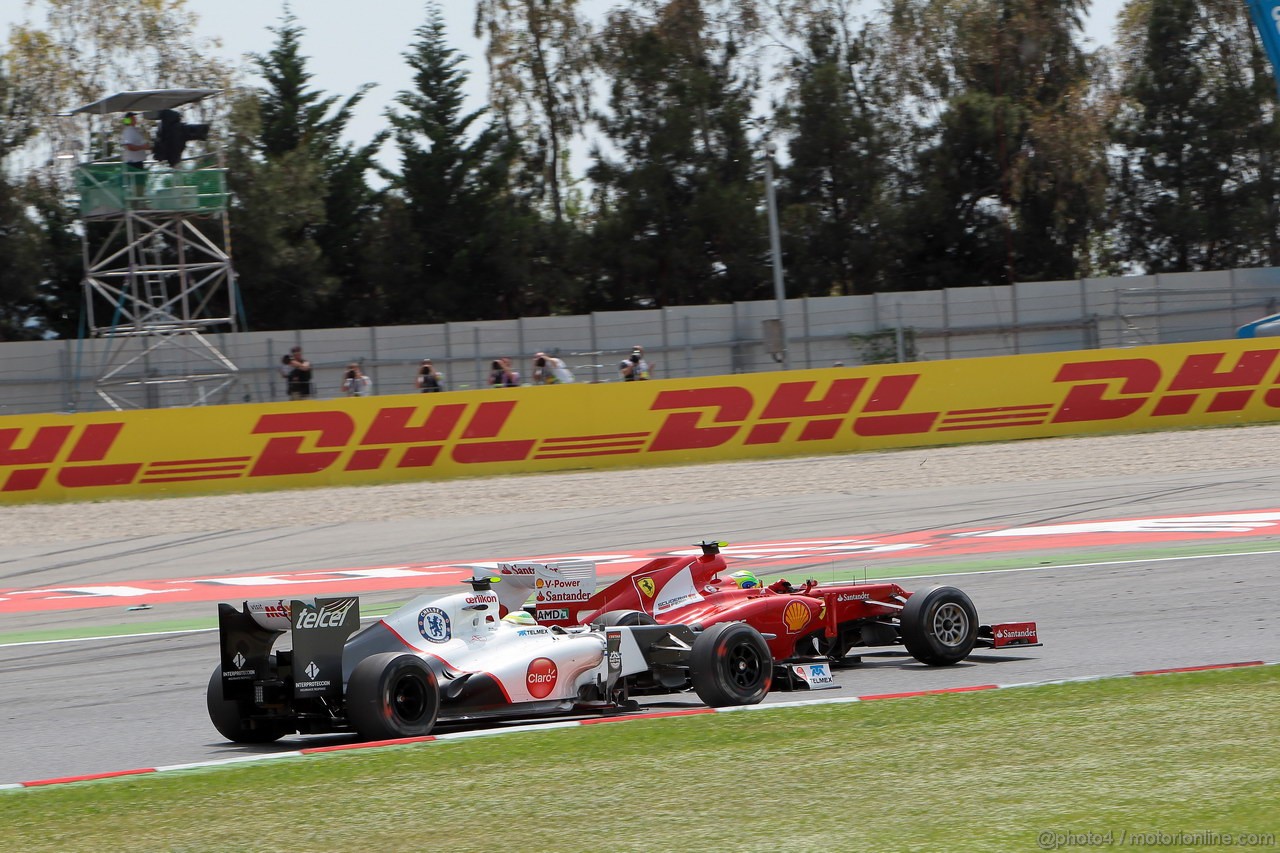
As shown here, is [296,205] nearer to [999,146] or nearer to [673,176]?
[673,176]

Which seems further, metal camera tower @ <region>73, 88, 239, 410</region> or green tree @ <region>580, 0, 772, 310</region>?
green tree @ <region>580, 0, 772, 310</region>

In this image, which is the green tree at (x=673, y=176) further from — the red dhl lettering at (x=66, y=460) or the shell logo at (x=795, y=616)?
the shell logo at (x=795, y=616)

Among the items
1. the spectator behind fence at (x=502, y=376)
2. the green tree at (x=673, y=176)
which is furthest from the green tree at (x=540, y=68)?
the spectator behind fence at (x=502, y=376)

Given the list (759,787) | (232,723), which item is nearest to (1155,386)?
(232,723)

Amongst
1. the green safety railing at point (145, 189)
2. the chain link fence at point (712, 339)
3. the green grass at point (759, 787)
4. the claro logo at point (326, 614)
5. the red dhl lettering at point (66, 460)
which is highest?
the green safety railing at point (145, 189)

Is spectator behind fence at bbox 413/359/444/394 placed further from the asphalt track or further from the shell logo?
the shell logo

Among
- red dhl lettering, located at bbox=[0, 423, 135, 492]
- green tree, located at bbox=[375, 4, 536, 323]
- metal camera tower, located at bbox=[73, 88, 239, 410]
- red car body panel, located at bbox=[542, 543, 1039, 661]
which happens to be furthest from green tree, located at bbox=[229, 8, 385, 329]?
red car body panel, located at bbox=[542, 543, 1039, 661]

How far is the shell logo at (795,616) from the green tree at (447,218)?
38.8 m

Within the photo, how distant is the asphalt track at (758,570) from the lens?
8.11 m

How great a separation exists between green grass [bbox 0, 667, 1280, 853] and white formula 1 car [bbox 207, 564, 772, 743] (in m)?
0.36

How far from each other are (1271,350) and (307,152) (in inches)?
1229

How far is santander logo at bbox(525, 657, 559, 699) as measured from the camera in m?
7.36

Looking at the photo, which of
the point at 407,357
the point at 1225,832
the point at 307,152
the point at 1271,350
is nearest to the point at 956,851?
the point at 1225,832

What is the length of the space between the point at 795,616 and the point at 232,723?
9.62 ft
